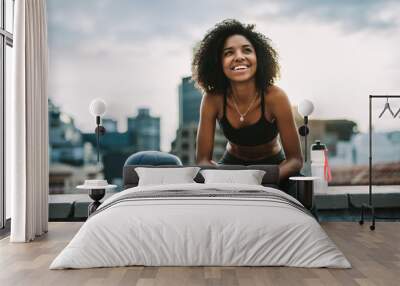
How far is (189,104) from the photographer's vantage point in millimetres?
6629

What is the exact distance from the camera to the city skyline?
6598 mm

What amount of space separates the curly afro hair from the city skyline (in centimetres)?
10

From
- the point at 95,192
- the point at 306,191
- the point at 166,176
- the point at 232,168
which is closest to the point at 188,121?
the point at 232,168

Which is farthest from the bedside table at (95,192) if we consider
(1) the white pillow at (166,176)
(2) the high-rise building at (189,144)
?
(2) the high-rise building at (189,144)

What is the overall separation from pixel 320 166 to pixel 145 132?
6.98ft

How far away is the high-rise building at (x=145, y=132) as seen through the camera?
6.61 m

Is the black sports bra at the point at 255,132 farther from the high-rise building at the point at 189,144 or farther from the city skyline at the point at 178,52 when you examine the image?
the city skyline at the point at 178,52

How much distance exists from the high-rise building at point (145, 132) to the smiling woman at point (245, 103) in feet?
1.75

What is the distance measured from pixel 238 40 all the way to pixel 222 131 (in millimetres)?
1087

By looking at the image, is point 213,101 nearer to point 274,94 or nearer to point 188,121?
point 188,121

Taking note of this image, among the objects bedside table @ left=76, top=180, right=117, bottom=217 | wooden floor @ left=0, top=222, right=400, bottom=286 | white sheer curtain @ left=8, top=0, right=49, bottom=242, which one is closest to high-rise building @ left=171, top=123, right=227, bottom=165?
bedside table @ left=76, top=180, right=117, bottom=217

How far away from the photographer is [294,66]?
663cm

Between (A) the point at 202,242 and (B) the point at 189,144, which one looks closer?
(A) the point at 202,242

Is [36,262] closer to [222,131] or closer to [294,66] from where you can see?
[222,131]
